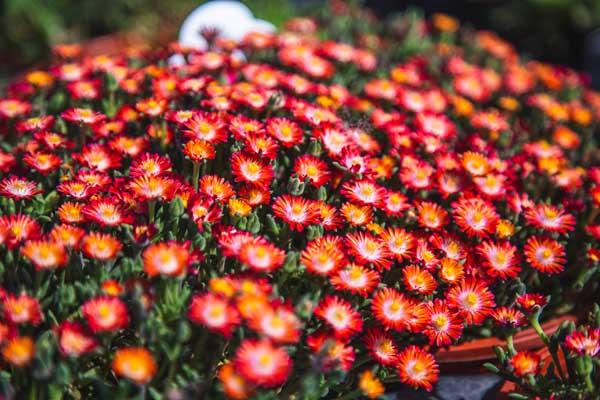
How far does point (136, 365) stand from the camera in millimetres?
927

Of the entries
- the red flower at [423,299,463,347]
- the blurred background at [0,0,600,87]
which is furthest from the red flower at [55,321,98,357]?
the blurred background at [0,0,600,87]

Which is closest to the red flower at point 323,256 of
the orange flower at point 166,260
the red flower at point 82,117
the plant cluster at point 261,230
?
the plant cluster at point 261,230

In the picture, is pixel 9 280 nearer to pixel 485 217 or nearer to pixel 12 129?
pixel 12 129

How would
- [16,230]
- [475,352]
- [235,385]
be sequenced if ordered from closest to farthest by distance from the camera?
1. [235,385]
2. [16,230]
3. [475,352]

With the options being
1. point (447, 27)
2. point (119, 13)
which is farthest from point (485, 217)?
point (119, 13)

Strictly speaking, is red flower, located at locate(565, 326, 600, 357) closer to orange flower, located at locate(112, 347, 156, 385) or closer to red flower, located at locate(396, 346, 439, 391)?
red flower, located at locate(396, 346, 439, 391)

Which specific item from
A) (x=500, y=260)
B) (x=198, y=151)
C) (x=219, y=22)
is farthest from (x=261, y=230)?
(x=219, y=22)

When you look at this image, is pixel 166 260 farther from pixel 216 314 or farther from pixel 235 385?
pixel 235 385

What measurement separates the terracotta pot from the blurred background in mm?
2597

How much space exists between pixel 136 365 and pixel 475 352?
0.76 m

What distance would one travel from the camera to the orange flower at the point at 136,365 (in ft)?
3.02

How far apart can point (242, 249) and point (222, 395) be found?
0.25 m

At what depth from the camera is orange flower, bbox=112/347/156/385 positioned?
36.2 inches

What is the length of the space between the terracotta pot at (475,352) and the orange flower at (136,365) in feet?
2.19
